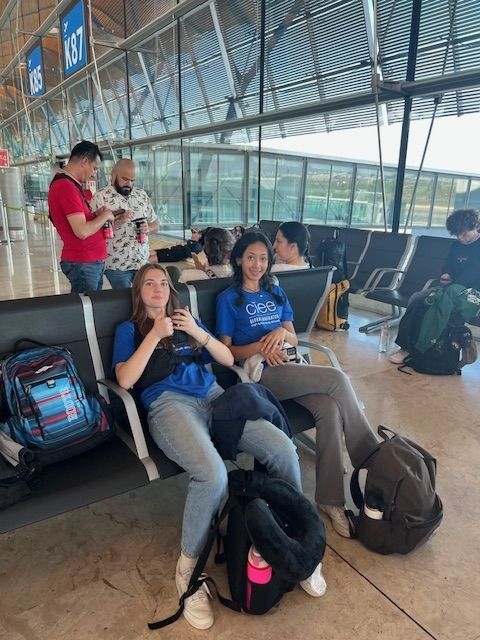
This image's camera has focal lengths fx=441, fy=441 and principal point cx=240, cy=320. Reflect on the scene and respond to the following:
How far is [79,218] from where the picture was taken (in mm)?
2703

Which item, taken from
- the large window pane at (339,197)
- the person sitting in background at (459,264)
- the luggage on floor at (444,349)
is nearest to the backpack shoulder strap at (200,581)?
the luggage on floor at (444,349)

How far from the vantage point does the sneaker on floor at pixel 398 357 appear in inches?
141

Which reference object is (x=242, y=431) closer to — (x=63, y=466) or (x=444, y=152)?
(x=63, y=466)

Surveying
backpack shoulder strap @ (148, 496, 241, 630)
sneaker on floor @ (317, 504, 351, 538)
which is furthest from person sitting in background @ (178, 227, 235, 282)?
backpack shoulder strap @ (148, 496, 241, 630)

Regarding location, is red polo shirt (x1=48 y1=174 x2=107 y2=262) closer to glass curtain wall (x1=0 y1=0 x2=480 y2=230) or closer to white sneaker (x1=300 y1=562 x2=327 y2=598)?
white sneaker (x1=300 y1=562 x2=327 y2=598)

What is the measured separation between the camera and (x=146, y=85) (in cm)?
792

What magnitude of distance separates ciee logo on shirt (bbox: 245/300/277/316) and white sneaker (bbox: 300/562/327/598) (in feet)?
3.64

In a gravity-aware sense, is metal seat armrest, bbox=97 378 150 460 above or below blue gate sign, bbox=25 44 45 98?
below

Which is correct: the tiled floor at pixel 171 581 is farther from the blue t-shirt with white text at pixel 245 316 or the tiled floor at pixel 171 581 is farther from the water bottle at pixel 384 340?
the water bottle at pixel 384 340

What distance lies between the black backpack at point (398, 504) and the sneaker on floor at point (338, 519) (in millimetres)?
45

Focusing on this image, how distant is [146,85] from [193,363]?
25.0 ft

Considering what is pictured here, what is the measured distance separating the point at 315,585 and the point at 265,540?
32 centimetres

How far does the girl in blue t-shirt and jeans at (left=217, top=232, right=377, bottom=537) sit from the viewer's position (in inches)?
72.1

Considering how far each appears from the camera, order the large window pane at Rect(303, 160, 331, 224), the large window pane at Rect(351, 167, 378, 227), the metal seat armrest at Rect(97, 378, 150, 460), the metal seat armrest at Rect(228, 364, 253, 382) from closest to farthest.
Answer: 1. the metal seat armrest at Rect(97, 378, 150, 460)
2. the metal seat armrest at Rect(228, 364, 253, 382)
3. the large window pane at Rect(351, 167, 378, 227)
4. the large window pane at Rect(303, 160, 331, 224)
